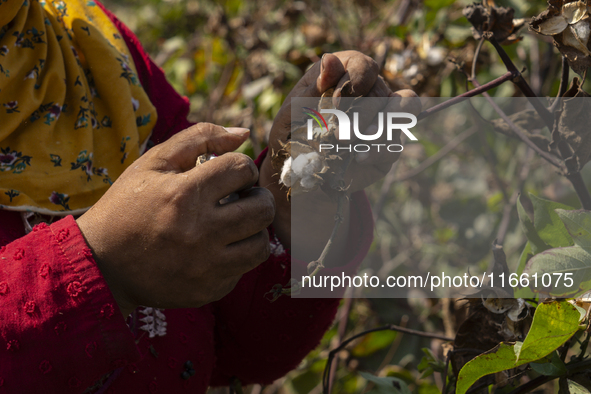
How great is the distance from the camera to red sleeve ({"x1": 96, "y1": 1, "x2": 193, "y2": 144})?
88cm

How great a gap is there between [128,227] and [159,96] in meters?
0.47

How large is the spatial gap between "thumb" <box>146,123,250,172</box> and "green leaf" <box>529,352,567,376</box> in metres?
0.40

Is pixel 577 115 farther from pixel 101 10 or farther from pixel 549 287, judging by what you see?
pixel 101 10

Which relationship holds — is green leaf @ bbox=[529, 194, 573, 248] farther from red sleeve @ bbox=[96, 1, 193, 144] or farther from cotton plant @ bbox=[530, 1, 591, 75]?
red sleeve @ bbox=[96, 1, 193, 144]

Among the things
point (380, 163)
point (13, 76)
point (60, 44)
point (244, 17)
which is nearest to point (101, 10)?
point (60, 44)

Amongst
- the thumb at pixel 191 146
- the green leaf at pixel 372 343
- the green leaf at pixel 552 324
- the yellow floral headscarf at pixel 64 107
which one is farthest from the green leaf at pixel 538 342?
the green leaf at pixel 372 343

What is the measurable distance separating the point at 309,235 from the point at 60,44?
51cm

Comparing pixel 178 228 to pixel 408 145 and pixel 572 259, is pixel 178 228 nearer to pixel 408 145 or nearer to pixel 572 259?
pixel 572 259

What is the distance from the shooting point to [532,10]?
1317mm

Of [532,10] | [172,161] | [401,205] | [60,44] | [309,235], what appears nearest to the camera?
[172,161]

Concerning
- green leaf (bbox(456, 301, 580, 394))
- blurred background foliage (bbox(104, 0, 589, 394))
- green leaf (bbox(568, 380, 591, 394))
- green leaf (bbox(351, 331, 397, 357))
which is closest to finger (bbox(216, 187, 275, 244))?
green leaf (bbox(456, 301, 580, 394))

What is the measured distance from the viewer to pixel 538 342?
1.55 feet

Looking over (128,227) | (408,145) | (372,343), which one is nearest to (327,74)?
(128,227)

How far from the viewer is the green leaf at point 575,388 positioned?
49cm
